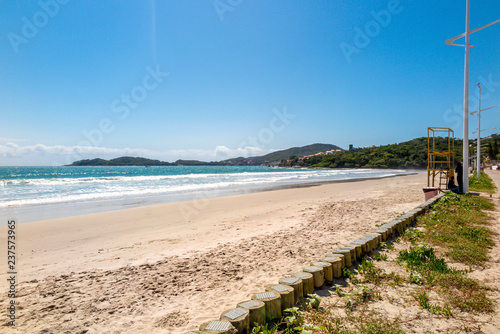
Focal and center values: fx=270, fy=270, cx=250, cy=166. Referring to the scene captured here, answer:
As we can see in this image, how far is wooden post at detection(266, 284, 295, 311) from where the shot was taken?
2.98m

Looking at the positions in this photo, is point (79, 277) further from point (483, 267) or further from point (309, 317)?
point (483, 267)

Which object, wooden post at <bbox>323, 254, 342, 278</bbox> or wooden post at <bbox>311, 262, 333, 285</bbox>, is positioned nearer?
wooden post at <bbox>311, 262, 333, 285</bbox>

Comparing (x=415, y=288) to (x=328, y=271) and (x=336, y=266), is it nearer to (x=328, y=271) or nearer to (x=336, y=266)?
(x=336, y=266)

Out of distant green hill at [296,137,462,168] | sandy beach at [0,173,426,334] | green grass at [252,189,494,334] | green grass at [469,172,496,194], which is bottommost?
sandy beach at [0,173,426,334]

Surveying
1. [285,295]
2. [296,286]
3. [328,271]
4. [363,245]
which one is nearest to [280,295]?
[285,295]

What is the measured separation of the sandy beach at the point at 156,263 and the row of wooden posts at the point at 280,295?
1.91 feet

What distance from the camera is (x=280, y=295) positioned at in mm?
2967

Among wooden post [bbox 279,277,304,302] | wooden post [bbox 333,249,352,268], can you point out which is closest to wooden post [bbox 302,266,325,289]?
wooden post [bbox 279,277,304,302]

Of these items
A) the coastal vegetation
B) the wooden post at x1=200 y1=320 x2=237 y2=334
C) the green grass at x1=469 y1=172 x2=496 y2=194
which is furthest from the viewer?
the coastal vegetation

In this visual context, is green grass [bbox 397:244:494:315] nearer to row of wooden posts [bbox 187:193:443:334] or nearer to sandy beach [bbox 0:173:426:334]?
row of wooden posts [bbox 187:193:443:334]

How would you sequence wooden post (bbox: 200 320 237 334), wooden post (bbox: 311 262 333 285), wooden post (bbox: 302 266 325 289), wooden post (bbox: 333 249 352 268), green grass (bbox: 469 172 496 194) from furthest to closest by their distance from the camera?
green grass (bbox: 469 172 496 194) < wooden post (bbox: 333 249 352 268) < wooden post (bbox: 311 262 333 285) < wooden post (bbox: 302 266 325 289) < wooden post (bbox: 200 320 237 334)

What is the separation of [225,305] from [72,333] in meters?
1.68

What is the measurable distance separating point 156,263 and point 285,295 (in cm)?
296

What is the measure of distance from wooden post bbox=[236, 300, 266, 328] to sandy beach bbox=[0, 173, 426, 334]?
0.61 m
